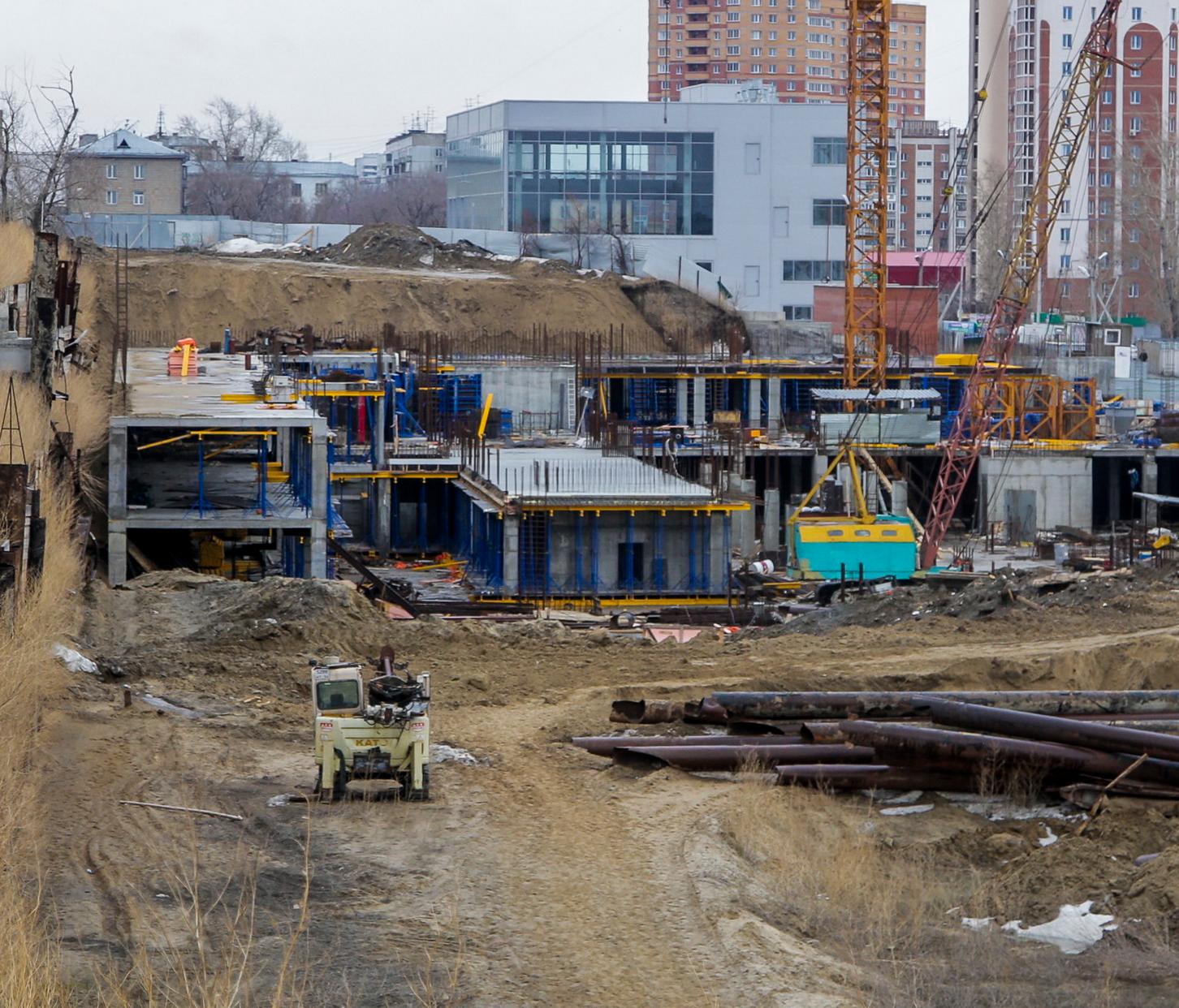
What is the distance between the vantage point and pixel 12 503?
1716cm

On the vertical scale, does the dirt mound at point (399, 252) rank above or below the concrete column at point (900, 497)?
above

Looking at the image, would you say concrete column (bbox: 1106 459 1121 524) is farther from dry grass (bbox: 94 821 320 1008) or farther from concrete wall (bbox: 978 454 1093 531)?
dry grass (bbox: 94 821 320 1008)

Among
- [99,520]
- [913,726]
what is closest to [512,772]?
[913,726]

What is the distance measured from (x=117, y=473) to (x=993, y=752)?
20.2m

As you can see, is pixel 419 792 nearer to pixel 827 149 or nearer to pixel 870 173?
pixel 870 173

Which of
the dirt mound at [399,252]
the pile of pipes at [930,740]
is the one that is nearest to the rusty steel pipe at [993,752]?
the pile of pipes at [930,740]

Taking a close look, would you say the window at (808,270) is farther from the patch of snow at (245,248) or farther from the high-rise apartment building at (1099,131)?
the patch of snow at (245,248)

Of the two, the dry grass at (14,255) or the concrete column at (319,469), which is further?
the dry grass at (14,255)

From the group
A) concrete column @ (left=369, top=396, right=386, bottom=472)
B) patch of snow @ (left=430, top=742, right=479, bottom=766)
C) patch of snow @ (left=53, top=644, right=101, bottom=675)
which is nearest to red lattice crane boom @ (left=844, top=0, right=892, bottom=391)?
concrete column @ (left=369, top=396, right=386, bottom=472)

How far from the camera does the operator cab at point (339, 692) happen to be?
13.0 metres

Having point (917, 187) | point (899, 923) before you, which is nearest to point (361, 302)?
point (899, 923)

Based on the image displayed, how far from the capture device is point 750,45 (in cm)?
16675

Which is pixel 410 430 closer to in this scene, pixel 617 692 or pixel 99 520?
pixel 99 520

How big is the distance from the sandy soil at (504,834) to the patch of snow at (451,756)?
0.47ft
